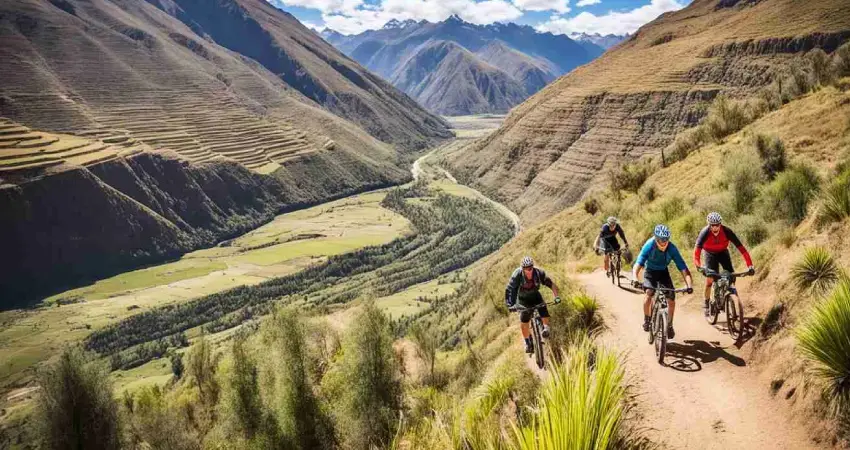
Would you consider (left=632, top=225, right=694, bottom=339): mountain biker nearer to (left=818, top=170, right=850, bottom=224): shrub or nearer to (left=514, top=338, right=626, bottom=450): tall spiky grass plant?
(left=818, top=170, right=850, bottom=224): shrub

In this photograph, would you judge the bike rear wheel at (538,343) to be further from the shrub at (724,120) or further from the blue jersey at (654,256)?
the shrub at (724,120)

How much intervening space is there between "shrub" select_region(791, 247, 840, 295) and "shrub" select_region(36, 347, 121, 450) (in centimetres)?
3594

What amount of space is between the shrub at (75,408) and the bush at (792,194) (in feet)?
121

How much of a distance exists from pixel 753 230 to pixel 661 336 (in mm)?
8001

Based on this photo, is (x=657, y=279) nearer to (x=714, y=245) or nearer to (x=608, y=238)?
(x=714, y=245)

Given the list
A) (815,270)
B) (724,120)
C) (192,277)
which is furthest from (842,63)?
(192,277)

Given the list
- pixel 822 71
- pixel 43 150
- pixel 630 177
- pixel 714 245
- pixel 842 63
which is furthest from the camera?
pixel 43 150

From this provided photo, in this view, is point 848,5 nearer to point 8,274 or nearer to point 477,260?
point 477,260

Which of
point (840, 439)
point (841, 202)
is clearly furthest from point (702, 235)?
point (840, 439)

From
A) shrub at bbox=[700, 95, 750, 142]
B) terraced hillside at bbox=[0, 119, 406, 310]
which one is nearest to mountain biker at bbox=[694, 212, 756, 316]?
shrub at bbox=[700, 95, 750, 142]

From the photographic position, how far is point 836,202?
11125 mm

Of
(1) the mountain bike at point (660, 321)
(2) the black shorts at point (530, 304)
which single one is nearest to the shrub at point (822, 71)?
(1) the mountain bike at point (660, 321)

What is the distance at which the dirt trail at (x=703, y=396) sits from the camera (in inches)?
315

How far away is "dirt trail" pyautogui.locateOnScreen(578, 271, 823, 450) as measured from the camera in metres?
8.00
